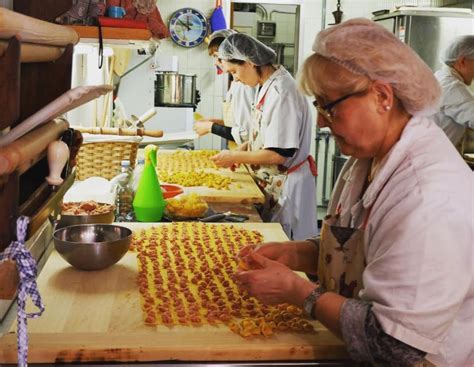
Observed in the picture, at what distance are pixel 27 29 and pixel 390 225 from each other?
3.08 ft

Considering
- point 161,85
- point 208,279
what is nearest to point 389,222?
point 208,279

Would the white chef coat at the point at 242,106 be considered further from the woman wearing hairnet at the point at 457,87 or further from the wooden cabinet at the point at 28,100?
the wooden cabinet at the point at 28,100

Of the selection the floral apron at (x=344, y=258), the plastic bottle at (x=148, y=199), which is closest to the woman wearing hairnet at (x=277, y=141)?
the plastic bottle at (x=148, y=199)

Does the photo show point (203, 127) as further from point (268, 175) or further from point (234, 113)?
point (268, 175)

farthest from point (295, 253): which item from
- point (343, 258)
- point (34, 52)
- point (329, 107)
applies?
point (34, 52)

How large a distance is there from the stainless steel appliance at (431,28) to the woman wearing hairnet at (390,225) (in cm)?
482

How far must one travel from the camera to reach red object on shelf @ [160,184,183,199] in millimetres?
3481

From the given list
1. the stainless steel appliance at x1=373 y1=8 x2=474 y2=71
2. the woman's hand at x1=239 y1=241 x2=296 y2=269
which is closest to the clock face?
the stainless steel appliance at x1=373 y1=8 x2=474 y2=71

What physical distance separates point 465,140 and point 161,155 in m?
3.18

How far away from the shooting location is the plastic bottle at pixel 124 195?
3104mm

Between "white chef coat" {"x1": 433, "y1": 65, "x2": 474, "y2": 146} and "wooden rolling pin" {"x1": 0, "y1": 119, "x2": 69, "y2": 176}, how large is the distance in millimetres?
4584

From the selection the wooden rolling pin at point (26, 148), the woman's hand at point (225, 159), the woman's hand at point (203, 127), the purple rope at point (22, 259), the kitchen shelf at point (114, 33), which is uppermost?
the kitchen shelf at point (114, 33)

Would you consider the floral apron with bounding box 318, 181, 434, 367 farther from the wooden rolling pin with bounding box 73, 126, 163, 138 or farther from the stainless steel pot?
the stainless steel pot

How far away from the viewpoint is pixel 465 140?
6137 mm
